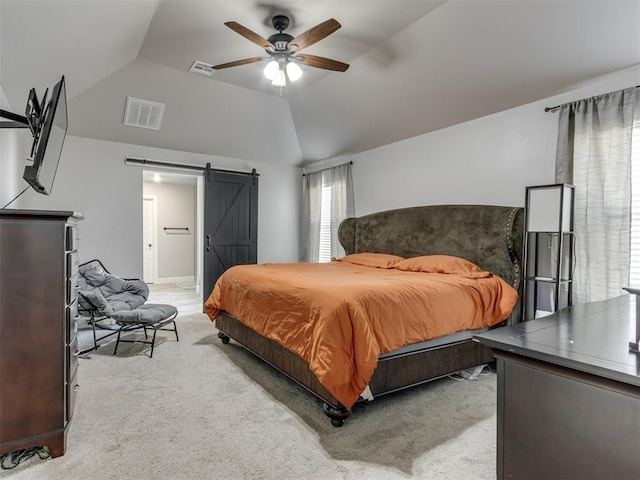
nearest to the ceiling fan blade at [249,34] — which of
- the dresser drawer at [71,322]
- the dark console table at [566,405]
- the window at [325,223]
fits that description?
the dresser drawer at [71,322]

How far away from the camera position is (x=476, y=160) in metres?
3.79

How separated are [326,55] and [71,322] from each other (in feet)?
11.2

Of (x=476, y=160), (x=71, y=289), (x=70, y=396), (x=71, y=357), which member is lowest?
(x=70, y=396)

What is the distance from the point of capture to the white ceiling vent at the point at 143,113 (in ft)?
14.7

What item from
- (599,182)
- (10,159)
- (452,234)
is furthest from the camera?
(452,234)

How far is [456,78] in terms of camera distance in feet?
11.4

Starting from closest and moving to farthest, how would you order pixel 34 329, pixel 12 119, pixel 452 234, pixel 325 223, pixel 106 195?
pixel 34 329
pixel 12 119
pixel 452 234
pixel 106 195
pixel 325 223

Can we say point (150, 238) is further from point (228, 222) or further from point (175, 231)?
point (228, 222)

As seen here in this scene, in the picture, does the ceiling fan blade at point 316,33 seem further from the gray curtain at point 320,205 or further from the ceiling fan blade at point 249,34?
the gray curtain at point 320,205

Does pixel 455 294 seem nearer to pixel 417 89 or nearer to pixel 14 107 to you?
pixel 417 89

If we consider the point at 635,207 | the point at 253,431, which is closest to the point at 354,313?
the point at 253,431

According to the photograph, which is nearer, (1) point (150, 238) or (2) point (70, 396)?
(2) point (70, 396)

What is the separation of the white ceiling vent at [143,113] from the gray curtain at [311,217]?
103 inches

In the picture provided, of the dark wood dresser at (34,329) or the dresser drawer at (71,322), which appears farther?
A: the dresser drawer at (71,322)
